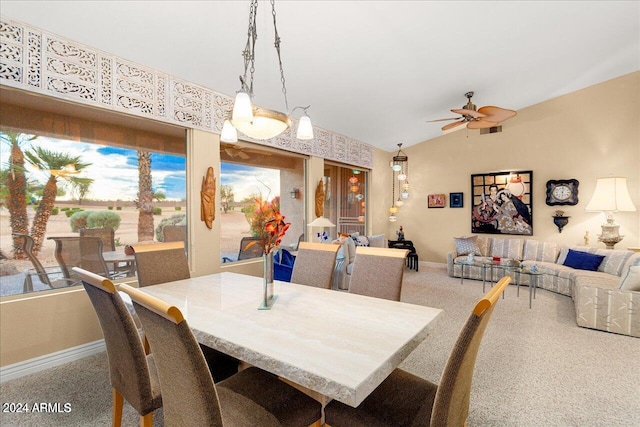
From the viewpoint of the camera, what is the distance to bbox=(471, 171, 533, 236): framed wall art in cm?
579

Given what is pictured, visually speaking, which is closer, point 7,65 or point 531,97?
point 7,65

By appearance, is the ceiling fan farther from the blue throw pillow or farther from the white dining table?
the white dining table

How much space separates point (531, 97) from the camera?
5.38 metres

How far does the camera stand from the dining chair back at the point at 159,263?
7.83 ft

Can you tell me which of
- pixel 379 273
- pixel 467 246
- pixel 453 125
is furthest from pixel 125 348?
pixel 467 246

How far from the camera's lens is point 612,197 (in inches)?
179

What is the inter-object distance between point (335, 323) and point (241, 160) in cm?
Answer: 327

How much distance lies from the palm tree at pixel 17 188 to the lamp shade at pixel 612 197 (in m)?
7.12

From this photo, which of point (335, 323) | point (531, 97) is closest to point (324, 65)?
point (335, 323)

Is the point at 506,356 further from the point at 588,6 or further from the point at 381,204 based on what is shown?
the point at 381,204

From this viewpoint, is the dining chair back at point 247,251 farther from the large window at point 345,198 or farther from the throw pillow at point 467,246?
the throw pillow at point 467,246

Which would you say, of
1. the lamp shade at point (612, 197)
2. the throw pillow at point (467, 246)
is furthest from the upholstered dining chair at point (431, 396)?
the throw pillow at point (467, 246)

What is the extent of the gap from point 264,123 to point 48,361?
2738 millimetres

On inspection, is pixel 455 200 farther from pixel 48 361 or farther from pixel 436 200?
pixel 48 361
